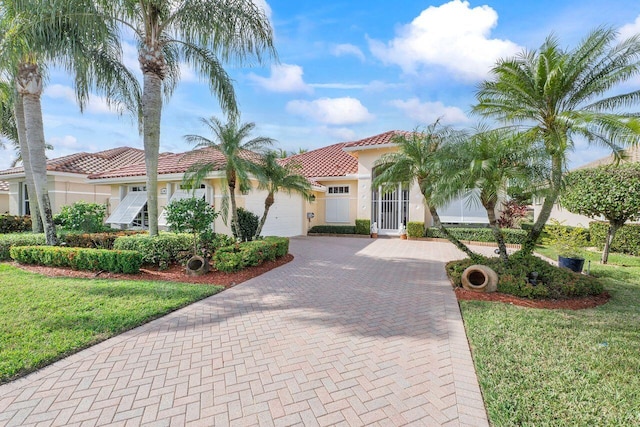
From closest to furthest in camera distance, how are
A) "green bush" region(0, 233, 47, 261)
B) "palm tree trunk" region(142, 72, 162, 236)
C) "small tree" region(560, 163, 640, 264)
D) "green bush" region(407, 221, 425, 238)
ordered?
"palm tree trunk" region(142, 72, 162, 236) → "small tree" region(560, 163, 640, 264) → "green bush" region(0, 233, 47, 261) → "green bush" region(407, 221, 425, 238)

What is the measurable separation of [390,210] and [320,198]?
5.76m

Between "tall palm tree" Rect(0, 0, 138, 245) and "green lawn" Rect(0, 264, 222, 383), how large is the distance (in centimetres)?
570

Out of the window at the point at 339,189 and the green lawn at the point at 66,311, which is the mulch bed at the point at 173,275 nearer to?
the green lawn at the point at 66,311

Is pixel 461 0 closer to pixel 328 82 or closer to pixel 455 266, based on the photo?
pixel 328 82

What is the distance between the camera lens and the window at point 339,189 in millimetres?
23531

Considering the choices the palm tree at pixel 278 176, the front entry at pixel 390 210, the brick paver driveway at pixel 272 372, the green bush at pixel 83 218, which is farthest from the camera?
the front entry at pixel 390 210

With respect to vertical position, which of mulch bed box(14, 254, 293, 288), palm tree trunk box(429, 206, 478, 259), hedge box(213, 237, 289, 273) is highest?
palm tree trunk box(429, 206, 478, 259)

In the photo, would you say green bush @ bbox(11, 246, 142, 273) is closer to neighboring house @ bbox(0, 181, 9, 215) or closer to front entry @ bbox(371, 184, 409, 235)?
front entry @ bbox(371, 184, 409, 235)

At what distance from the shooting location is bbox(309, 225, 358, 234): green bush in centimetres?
2259

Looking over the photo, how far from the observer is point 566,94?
29.2 ft

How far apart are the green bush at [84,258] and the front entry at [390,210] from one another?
53.7 ft

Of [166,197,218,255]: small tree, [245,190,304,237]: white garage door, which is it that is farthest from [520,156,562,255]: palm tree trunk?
[245,190,304,237]: white garage door

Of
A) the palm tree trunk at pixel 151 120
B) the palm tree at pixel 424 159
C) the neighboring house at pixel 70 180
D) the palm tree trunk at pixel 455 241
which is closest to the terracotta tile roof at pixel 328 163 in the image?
the palm tree trunk at pixel 151 120

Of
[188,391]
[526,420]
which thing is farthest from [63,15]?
[526,420]
